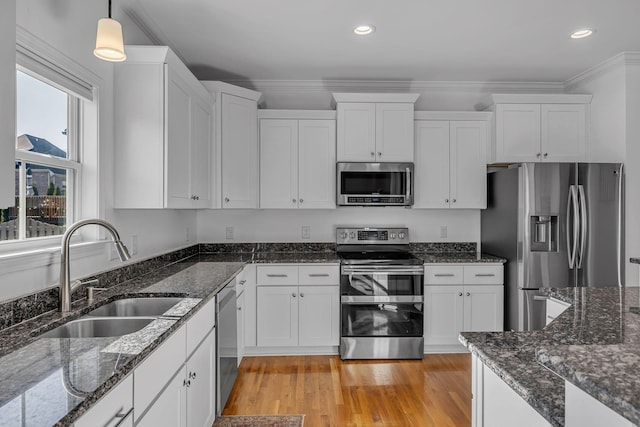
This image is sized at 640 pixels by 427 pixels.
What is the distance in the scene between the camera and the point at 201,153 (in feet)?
10.2

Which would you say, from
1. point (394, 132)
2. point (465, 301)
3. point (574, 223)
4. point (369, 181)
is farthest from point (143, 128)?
point (574, 223)

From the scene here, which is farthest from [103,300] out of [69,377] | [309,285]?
[309,285]

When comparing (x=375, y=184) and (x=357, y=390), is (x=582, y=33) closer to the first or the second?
(x=375, y=184)

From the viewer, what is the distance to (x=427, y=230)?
4035mm

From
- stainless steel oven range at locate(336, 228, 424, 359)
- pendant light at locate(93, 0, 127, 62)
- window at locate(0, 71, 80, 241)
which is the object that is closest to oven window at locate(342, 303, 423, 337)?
stainless steel oven range at locate(336, 228, 424, 359)

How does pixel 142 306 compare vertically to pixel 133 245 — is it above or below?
below

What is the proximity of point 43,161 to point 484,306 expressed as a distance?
3.44 metres

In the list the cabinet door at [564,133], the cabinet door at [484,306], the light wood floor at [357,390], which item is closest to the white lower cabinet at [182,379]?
the light wood floor at [357,390]

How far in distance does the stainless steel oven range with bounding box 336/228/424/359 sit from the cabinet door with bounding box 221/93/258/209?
111cm

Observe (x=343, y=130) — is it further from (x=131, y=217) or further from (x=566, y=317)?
(x=566, y=317)

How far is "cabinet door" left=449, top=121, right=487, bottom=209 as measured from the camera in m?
3.77

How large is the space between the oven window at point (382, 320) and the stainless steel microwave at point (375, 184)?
3.10 feet

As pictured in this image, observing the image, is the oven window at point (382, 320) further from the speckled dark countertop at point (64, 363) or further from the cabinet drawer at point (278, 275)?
the speckled dark countertop at point (64, 363)

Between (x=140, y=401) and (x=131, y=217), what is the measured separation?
1.53 metres
